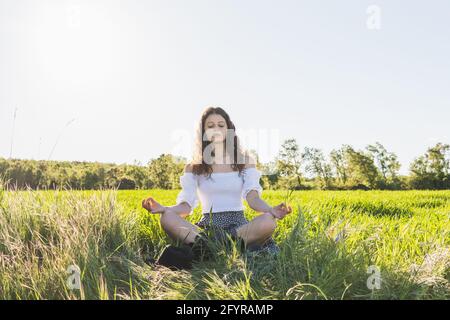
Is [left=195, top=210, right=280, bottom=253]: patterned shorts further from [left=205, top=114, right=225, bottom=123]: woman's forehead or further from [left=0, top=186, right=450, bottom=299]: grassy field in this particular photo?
[left=205, top=114, right=225, bottom=123]: woman's forehead

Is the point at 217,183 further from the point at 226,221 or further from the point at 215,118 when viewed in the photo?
the point at 215,118

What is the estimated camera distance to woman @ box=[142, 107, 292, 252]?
15.3ft

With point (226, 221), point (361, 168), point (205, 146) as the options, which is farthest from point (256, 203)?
point (361, 168)

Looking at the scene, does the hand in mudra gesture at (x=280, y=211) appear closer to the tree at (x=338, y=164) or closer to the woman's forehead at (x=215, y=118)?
the woman's forehead at (x=215, y=118)

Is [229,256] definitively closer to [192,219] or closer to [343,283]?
[343,283]

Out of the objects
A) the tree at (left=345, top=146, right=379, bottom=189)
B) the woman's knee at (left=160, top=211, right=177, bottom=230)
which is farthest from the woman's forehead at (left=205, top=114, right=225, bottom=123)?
the tree at (left=345, top=146, right=379, bottom=189)

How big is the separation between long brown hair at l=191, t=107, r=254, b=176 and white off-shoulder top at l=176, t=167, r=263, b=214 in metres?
0.07

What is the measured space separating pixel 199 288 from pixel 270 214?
46.0 inches

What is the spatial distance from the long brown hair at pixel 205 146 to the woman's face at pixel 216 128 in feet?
0.20

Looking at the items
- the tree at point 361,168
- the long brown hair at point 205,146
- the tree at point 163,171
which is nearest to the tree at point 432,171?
the tree at point 361,168

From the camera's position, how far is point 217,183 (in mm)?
4840

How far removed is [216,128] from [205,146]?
0.76ft
